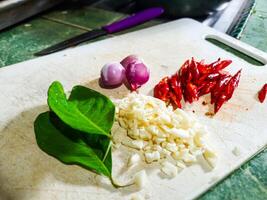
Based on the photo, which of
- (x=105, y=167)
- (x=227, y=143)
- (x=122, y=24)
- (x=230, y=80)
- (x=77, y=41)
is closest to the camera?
(x=105, y=167)

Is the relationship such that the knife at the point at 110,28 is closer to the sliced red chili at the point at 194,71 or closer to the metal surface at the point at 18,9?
the metal surface at the point at 18,9

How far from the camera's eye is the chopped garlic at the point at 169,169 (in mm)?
729

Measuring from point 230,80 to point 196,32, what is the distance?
1.04 ft

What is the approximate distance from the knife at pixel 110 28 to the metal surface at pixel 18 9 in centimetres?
19

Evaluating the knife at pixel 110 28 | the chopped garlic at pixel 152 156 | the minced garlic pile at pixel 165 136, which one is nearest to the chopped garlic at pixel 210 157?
the minced garlic pile at pixel 165 136

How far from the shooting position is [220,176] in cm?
73

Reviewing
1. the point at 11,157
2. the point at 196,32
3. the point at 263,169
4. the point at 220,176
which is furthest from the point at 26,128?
the point at 196,32

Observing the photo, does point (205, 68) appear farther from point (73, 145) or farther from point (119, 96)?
point (73, 145)

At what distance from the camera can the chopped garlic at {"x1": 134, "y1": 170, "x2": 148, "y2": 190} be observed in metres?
0.70

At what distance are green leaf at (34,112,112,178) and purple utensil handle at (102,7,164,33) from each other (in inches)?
23.3

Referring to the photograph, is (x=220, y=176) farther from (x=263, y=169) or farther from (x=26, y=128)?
(x=26, y=128)

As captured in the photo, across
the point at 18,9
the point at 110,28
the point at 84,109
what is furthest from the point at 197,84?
the point at 18,9

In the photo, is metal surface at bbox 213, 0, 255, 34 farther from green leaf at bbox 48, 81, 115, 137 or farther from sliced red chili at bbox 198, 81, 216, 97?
green leaf at bbox 48, 81, 115, 137

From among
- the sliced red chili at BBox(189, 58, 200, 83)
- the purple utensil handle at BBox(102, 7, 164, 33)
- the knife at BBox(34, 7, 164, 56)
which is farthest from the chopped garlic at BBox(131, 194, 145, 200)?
the purple utensil handle at BBox(102, 7, 164, 33)
